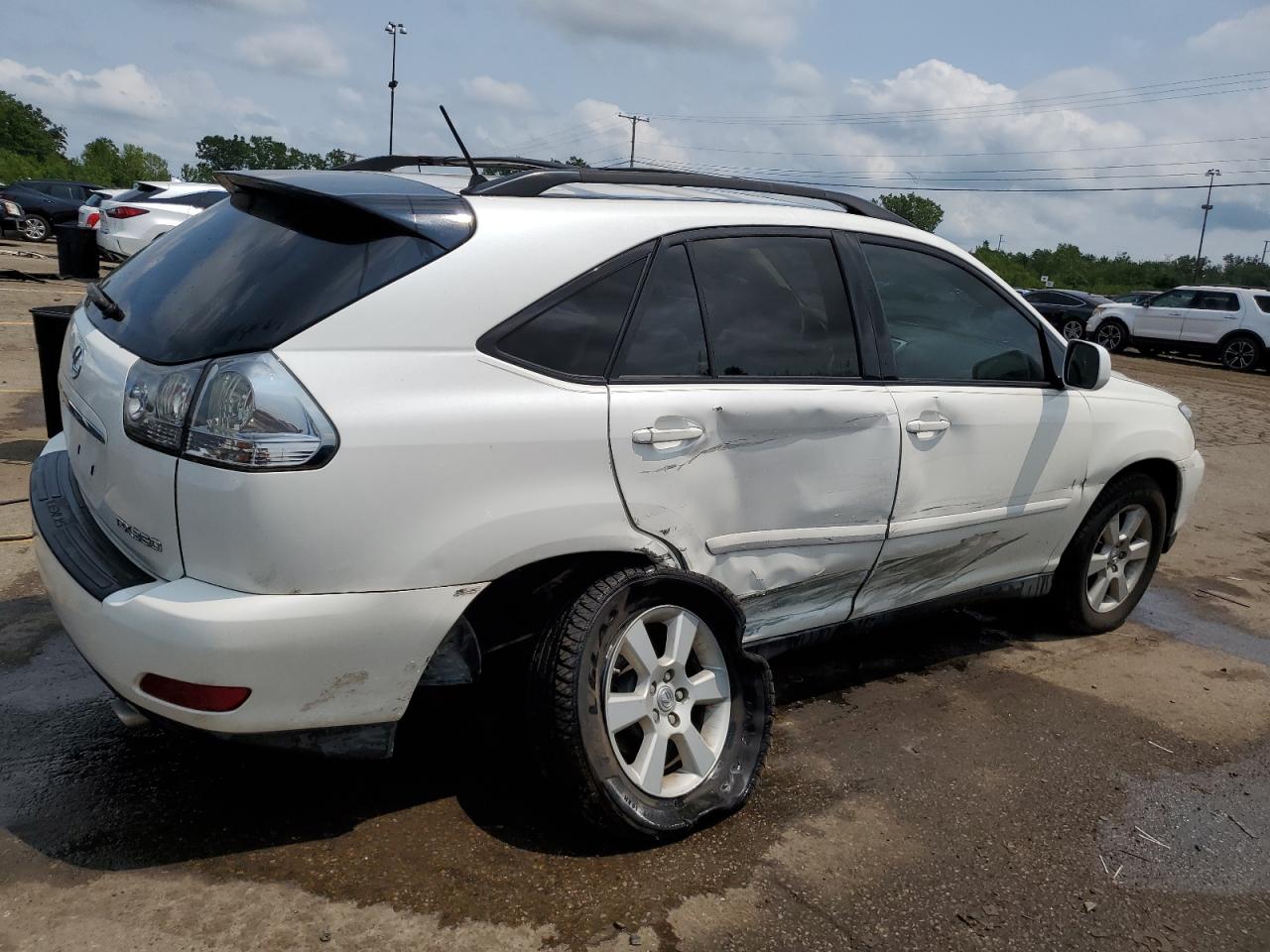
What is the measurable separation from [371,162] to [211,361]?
1694 mm

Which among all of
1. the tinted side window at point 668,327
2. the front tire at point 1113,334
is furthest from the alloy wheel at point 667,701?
the front tire at point 1113,334

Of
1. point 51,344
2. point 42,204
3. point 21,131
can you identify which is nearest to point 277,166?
point 21,131

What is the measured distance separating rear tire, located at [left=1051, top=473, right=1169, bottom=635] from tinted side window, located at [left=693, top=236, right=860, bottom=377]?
67.8 inches

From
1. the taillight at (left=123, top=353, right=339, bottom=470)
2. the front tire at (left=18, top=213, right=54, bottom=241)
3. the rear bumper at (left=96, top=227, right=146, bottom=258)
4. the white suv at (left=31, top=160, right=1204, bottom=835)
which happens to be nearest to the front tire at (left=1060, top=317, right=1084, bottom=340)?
the rear bumper at (left=96, top=227, right=146, bottom=258)

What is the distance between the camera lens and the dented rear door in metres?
2.92

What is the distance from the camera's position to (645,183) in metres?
3.37

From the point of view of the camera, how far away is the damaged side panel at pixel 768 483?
2.89 metres

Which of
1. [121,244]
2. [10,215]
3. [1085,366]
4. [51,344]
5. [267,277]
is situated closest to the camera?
[267,277]

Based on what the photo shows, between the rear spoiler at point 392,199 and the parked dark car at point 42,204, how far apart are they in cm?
2842

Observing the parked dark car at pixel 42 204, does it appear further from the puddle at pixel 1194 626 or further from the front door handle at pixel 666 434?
the front door handle at pixel 666 434

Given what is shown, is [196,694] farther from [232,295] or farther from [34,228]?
[34,228]

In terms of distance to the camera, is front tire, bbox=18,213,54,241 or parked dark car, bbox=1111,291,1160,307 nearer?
parked dark car, bbox=1111,291,1160,307

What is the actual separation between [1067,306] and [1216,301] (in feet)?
17.1

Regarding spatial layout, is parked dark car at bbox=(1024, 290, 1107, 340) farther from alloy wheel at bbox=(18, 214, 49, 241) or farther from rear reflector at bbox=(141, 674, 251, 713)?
rear reflector at bbox=(141, 674, 251, 713)
